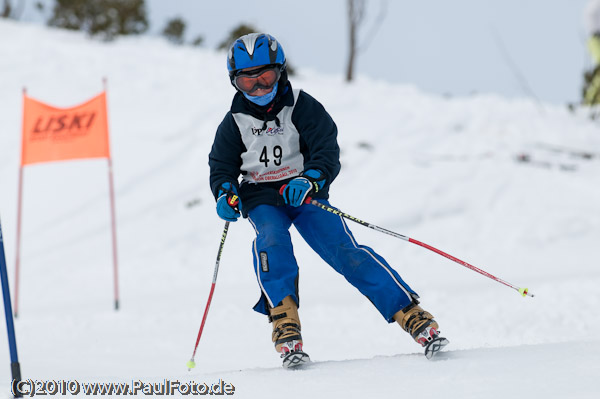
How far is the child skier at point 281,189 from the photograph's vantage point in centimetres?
316

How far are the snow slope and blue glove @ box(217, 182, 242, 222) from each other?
0.80m

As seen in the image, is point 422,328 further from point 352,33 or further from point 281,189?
point 352,33

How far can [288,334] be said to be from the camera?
10.1 ft

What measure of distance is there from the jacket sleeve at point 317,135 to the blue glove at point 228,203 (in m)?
0.40

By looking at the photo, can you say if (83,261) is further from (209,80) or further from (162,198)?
(209,80)

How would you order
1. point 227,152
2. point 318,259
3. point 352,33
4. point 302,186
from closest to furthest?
point 302,186, point 227,152, point 318,259, point 352,33

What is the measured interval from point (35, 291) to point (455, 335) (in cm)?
533

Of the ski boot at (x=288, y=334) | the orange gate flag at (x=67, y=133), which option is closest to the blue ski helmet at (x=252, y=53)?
the ski boot at (x=288, y=334)

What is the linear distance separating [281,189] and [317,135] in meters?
0.35

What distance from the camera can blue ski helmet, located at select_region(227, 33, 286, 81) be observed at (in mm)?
3270

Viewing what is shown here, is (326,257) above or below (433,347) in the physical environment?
above

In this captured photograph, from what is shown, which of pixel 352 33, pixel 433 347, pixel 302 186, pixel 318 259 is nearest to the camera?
pixel 433 347

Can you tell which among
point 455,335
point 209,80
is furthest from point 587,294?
point 209,80

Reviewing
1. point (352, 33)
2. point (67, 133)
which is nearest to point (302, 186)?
point (67, 133)
